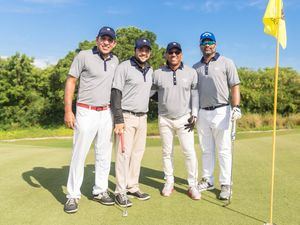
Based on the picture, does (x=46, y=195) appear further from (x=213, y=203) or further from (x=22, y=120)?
(x=22, y=120)

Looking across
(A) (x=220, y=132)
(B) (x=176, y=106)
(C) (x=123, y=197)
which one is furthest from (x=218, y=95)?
(C) (x=123, y=197)

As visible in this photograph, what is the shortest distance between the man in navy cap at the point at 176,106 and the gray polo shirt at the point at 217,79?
0.61 feet

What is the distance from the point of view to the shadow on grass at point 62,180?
613cm

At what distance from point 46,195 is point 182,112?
7.90 ft

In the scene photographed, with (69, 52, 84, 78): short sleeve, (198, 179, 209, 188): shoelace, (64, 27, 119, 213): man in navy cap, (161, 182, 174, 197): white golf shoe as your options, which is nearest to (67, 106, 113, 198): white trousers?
(64, 27, 119, 213): man in navy cap

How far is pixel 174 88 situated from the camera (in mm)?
5762

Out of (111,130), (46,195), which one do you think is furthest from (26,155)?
(111,130)

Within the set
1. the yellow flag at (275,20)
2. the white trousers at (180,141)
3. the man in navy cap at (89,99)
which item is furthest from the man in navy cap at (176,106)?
the yellow flag at (275,20)

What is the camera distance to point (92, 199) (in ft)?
18.5

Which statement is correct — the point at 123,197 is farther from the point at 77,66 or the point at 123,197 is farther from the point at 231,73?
the point at 231,73

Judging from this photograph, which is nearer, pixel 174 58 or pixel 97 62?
pixel 97 62

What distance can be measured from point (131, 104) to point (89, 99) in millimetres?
641

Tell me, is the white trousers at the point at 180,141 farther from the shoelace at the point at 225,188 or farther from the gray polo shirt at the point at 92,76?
the gray polo shirt at the point at 92,76

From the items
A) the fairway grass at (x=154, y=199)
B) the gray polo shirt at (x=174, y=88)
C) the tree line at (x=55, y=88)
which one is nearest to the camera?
the fairway grass at (x=154, y=199)
